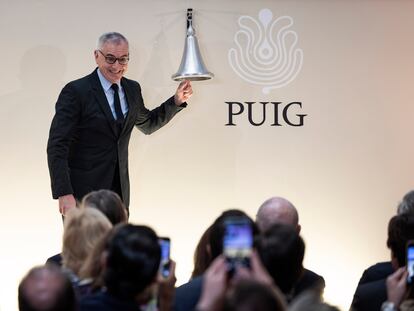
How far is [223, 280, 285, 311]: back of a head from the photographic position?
1955mm

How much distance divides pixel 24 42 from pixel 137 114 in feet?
3.34

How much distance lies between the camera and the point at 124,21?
5375 mm

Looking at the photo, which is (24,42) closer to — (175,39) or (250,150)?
(175,39)

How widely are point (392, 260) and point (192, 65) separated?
92.2 inches

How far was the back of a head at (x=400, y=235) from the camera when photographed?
3230mm

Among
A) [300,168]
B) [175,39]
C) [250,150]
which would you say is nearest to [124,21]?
[175,39]

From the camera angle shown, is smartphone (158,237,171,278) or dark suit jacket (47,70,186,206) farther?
dark suit jacket (47,70,186,206)

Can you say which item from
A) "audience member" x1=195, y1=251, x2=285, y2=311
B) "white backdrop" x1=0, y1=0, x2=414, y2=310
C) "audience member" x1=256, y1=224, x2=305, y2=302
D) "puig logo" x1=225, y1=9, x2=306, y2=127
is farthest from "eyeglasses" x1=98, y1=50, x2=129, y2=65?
"audience member" x1=195, y1=251, x2=285, y2=311

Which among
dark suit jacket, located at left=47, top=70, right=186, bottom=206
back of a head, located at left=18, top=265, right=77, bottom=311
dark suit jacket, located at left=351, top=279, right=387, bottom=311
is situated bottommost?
dark suit jacket, located at left=351, top=279, right=387, bottom=311

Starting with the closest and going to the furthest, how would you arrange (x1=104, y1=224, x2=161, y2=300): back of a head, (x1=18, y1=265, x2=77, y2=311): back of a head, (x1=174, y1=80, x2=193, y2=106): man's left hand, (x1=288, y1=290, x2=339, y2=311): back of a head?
1. (x1=288, y1=290, x2=339, y2=311): back of a head
2. (x1=18, y1=265, x2=77, y2=311): back of a head
3. (x1=104, y1=224, x2=161, y2=300): back of a head
4. (x1=174, y1=80, x2=193, y2=106): man's left hand

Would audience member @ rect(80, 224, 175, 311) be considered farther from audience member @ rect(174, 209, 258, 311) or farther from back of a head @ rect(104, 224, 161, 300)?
audience member @ rect(174, 209, 258, 311)

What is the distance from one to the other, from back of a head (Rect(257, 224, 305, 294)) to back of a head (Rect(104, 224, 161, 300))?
38 cm

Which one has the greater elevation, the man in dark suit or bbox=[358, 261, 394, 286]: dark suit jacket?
the man in dark suit

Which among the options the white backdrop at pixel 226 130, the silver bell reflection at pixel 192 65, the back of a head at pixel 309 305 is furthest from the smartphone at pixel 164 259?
the white backdrop at pixel 226 130
